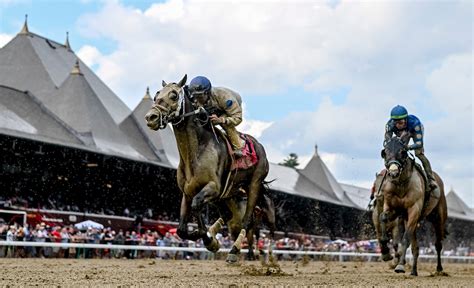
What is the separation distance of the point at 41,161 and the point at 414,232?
1974cm

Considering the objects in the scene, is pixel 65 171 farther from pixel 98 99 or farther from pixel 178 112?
pixel 178 112

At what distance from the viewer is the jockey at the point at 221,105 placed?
36.9 feet

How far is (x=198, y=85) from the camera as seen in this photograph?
36.9 ft

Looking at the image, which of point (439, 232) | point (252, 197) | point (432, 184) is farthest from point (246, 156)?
point (439, 232)

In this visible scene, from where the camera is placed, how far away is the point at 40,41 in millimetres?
45656

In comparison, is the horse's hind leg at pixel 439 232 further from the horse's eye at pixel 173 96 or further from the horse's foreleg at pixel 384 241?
the horse's eye at pixel 173 96

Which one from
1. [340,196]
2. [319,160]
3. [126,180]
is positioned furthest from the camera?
[319,160]

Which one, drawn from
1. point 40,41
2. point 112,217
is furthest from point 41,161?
point 40,41

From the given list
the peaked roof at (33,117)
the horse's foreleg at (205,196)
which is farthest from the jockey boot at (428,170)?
the peaked roof at (33,117)

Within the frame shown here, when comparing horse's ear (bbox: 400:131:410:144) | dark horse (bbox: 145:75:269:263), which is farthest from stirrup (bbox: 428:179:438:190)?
dark horse (bbox: 145:75:269:263)

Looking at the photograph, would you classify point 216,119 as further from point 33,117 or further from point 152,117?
point 33,117

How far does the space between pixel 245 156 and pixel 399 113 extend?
3.40m

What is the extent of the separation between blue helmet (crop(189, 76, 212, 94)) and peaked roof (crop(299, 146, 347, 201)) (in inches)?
1752

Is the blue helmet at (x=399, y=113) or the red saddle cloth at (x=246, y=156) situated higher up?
the blue helmet at (x=399, y=113)
